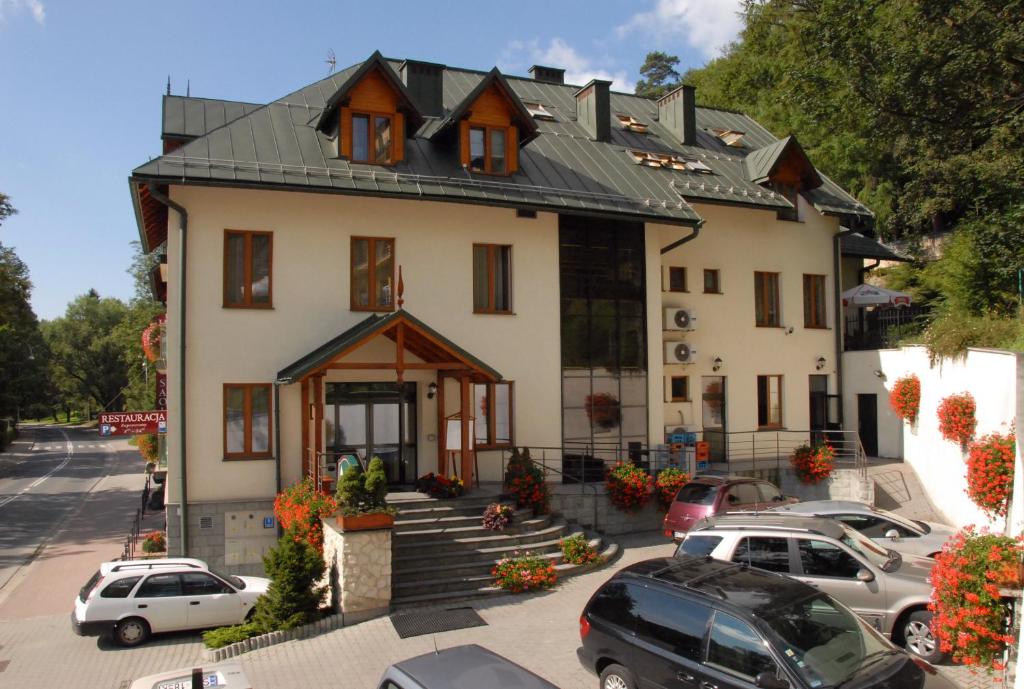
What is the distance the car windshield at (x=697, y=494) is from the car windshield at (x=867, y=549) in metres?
4.37

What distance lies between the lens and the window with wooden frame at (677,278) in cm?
2180

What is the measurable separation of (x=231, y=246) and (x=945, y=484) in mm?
17626

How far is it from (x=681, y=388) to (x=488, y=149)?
28.5 feet

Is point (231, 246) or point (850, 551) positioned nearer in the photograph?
point (850, 551)

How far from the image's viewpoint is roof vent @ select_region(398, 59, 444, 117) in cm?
2075

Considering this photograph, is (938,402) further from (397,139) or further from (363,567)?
(363,567)

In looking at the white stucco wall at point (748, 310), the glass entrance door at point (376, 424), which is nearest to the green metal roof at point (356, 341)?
the glass entrance door at point (376, 424)

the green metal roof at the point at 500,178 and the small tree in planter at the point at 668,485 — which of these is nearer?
the green metal roof at the point at 500,178

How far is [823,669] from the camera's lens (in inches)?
259

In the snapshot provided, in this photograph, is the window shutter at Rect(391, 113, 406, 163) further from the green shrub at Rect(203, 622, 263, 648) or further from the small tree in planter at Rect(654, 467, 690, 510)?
the green shrub at Rect(203, 622, 263, 648)

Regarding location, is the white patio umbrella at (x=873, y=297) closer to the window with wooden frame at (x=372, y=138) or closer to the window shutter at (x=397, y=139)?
the window shutter at (x=397, y=139)

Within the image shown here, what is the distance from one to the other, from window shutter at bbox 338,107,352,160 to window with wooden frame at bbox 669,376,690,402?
10852 millimetres

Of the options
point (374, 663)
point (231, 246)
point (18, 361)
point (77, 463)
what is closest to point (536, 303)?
point (231, 246)

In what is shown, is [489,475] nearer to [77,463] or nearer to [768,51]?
[768,51]
